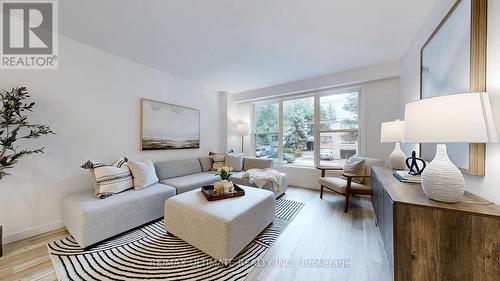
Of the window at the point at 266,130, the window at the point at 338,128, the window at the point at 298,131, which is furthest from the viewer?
the window at the point at 266,130

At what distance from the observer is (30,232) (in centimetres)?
199

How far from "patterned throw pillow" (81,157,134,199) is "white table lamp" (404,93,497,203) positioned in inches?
117

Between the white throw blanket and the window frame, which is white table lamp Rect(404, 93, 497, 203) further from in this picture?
the window frame

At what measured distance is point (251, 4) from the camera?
168 centimetres

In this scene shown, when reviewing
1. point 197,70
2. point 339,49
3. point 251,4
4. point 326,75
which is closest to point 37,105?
point 197,70

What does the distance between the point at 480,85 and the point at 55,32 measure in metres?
4.08

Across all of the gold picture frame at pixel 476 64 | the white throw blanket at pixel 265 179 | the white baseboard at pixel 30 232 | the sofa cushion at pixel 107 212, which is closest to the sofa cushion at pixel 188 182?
the sofa cushion at pixel 107 212

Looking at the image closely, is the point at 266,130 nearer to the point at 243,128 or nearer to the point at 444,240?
the point at 243,128

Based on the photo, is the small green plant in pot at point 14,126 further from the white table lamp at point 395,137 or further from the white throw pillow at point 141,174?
the white table lamp at point 395,137

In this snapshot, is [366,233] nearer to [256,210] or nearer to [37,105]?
[256,210]

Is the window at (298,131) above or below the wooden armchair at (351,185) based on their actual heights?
above

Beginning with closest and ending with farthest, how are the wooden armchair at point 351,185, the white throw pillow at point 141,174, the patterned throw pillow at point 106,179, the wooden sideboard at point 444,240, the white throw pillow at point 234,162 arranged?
the wooden sideboard at point 444,240 → the patterned throw pillow at point 106,179 → the white throw pillow at point 141,174 → the wooden armchair at point 351,185 → the white throw pillow at point 234,162

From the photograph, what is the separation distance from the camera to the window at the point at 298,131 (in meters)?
4.15

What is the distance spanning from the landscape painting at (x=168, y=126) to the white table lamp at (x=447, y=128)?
3466 mm
